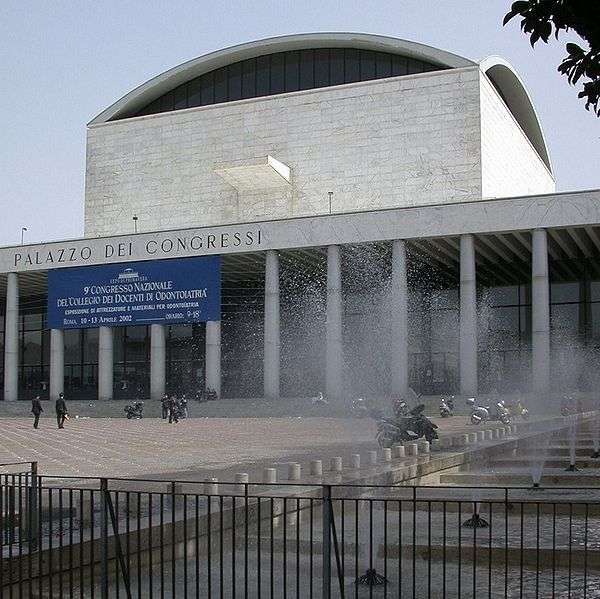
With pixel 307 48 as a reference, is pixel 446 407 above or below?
below

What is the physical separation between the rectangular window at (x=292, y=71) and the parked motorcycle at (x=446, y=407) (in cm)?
2925

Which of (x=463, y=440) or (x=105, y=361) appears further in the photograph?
(x=105, y=361)

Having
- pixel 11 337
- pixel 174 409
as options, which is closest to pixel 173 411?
pixel 174 409

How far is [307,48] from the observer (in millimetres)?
61469

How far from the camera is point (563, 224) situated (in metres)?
41.2

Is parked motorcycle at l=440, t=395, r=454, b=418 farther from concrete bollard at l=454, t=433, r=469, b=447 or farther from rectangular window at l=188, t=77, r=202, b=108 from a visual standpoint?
rectangular window at l=188, t=77, r=202, b=108

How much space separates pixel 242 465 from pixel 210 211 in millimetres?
46048

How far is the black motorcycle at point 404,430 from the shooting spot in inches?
714

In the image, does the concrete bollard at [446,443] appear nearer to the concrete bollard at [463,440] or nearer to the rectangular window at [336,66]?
the concrete bollard at [463,440]

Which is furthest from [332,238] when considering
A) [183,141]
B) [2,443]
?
[2,443]

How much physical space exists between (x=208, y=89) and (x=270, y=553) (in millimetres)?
58951

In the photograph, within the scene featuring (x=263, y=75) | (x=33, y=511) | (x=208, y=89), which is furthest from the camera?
(x=208, y=89)

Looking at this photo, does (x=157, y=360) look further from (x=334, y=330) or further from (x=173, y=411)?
(x=173, y=411)

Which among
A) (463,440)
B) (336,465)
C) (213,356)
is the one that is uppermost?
(213,356)
